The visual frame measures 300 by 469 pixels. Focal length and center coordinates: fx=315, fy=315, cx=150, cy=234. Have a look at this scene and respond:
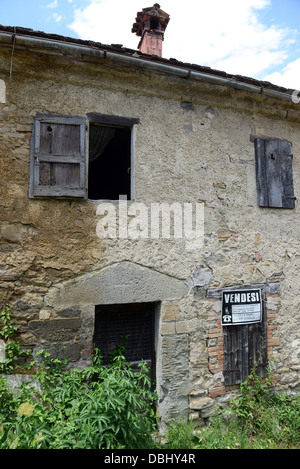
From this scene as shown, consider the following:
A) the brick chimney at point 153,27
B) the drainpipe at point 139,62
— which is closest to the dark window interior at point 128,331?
the drainpipe at point 139,62

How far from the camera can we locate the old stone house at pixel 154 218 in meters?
3.72

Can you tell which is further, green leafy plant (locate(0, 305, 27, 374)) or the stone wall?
the stone wall

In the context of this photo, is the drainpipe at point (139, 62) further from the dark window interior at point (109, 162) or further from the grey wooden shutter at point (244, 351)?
the grey wooden shutter at point (244, 351)

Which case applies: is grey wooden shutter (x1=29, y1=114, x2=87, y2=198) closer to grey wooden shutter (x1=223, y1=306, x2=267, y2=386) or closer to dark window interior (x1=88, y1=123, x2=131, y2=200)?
dark window interior (x1=88, y1=123, x2=131, y2=200)

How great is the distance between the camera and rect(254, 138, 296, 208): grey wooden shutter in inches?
192

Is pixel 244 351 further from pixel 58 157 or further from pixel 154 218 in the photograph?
pixel 58 157

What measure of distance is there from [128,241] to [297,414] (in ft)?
11.3

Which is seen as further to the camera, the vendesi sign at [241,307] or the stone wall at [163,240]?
the vendesi sign at [241,307]

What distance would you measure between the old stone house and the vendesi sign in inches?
0.9

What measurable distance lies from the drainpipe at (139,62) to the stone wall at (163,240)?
12cm

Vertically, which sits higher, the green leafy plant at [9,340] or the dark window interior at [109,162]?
the dark window interior at [109,162]

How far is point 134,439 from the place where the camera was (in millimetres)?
3074

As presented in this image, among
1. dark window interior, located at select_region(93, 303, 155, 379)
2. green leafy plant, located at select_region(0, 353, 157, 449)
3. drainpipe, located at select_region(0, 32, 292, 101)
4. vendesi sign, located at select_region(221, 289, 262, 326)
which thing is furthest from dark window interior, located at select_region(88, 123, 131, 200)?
green leafy plant, located at select_region(0, 353, 157, 449)
